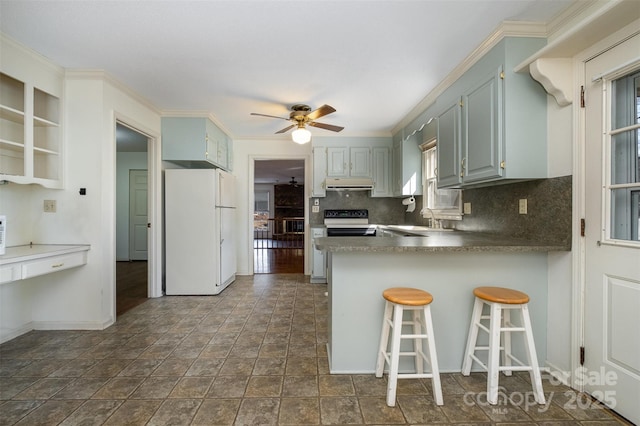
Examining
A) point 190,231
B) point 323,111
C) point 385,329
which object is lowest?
point 385,329

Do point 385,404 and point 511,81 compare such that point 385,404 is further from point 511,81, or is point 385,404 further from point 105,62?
point 105,62

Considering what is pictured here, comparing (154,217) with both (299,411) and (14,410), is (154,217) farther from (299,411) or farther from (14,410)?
(299,411)

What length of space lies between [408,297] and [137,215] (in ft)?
20.0

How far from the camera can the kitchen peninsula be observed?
6.11 ft

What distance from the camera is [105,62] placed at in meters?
2.39

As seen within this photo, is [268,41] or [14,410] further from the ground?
[268,41]

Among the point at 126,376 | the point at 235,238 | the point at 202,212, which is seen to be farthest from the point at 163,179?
the point at 126,376

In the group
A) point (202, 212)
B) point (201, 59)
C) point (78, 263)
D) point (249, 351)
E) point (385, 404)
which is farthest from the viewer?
point (202, 212)

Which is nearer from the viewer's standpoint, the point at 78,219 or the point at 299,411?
the point at 299,411

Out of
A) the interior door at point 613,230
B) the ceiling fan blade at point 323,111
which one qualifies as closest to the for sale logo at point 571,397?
the interior door at point 613,230

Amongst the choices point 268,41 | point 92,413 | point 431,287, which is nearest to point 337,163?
point 268,41

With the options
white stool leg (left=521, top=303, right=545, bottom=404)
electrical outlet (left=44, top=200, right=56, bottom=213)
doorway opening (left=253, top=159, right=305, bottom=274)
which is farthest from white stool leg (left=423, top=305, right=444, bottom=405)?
doorway opening (left=253, top=159, right=305, bottom=274)

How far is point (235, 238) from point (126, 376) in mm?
2724

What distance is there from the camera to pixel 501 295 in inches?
64.2
